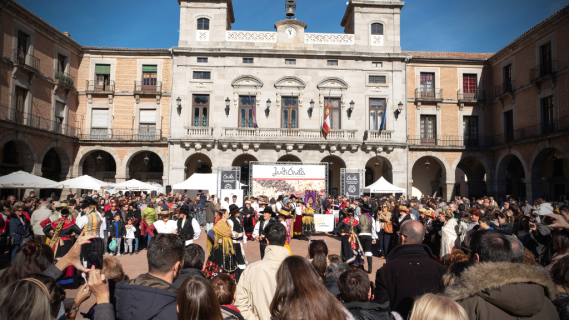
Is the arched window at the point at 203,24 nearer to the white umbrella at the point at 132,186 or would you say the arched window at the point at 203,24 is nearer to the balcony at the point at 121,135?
the balcony at the point at 121,135

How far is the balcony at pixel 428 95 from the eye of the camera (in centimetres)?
2602

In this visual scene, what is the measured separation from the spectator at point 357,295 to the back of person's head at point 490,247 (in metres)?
0.96

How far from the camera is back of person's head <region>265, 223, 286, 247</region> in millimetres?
4152

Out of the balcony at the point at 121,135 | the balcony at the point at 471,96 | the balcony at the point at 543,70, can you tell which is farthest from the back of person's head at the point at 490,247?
the balcony at the point at 471,96

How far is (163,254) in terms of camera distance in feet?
9.93

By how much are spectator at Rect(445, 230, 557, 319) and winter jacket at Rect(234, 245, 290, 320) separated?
5.53ft

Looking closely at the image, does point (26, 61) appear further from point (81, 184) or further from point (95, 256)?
point (95, 256)

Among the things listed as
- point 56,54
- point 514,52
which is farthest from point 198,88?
A: point 514,52

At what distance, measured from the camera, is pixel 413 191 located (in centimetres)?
2758

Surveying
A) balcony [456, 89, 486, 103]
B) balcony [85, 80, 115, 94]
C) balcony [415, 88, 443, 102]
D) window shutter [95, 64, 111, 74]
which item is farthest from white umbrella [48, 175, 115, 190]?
balcony [456, 89, 486, 103]

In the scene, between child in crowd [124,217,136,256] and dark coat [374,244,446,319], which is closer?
dark coat [374,244,446,319]

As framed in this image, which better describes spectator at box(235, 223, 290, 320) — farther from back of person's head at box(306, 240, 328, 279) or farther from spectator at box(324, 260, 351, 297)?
back of person's head at box(306, 240, 328, 279)

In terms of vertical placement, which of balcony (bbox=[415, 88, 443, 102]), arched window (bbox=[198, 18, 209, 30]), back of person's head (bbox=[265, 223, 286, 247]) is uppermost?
arched window (bbox=[198, 18, 209, 30])

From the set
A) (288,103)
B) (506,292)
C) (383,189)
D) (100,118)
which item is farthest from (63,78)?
(506,292)
